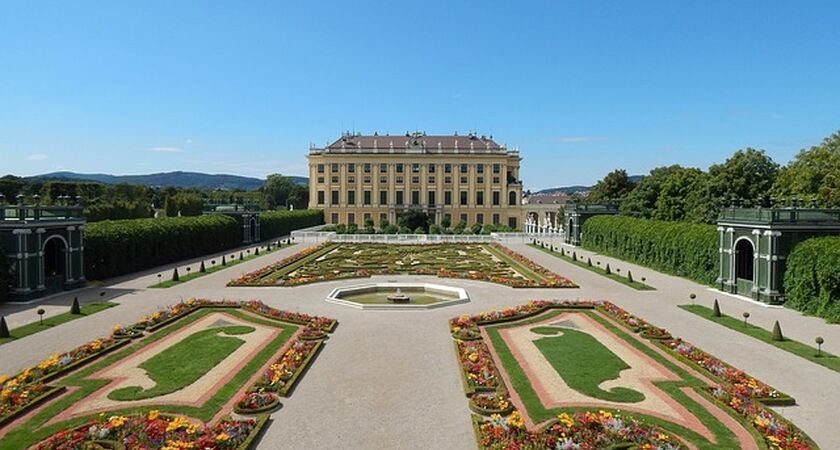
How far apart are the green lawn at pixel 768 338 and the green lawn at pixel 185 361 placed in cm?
1840

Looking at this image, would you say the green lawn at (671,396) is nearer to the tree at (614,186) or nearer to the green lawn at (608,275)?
the green lawn at (608,275)

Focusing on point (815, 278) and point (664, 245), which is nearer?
point (815, 278)

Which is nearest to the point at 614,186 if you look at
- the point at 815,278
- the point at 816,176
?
the point at 816,176

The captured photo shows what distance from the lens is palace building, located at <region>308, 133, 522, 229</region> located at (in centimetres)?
9806

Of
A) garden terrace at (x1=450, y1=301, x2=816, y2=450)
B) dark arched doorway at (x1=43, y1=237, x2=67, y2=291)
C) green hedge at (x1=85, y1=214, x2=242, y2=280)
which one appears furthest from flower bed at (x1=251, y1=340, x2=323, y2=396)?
green hedge at (x1=85, y1=214, x2=242, y2=280)

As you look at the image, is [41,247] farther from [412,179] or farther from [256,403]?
[412,179]

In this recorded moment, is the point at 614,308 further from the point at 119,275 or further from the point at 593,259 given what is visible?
the point at 119,275

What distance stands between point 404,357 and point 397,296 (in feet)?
33.1

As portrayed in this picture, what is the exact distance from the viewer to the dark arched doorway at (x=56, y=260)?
3092cm

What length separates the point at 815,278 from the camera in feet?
84.3

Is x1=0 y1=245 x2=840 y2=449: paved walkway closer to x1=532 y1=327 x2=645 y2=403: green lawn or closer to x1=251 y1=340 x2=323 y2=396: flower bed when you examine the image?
x1=251 y1=340 x2=323 y2=396: flower bed

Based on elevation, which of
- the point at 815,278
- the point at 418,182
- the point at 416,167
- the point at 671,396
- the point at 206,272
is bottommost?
the point at 671,396

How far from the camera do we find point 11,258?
2773cm

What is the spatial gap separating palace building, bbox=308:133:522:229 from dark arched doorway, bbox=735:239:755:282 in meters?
66.6
